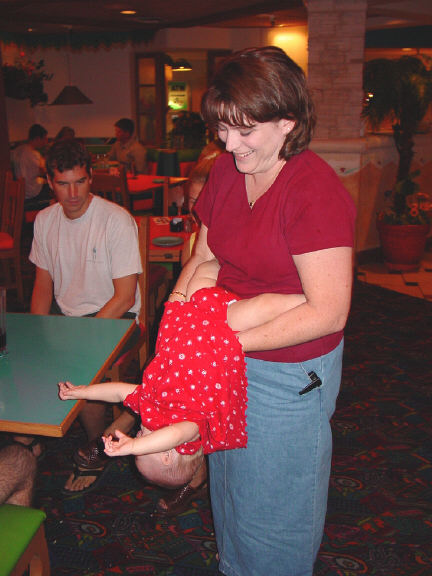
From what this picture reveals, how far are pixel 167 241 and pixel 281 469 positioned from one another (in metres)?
2.27

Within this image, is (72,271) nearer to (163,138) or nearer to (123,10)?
(123,10)

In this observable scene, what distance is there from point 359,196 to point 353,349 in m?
2.43

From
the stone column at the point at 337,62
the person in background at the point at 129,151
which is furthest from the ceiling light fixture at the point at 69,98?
the stone column at the point at 337,62

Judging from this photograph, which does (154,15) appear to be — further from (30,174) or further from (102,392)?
(102,392)

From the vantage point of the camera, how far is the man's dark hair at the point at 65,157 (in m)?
2.65

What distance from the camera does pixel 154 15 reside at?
873cm

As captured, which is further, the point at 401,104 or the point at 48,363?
the point at 401,104

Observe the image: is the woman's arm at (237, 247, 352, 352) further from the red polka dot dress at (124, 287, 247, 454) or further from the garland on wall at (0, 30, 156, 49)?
the garland on wall at (0, 30, 156, 49)

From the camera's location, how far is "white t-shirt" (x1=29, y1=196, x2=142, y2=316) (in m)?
2.66

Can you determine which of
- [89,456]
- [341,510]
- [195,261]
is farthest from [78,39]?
[341,510]

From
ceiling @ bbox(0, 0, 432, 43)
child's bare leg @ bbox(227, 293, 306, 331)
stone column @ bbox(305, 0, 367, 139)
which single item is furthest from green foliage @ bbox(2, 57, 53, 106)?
child's bare leg @ bbox(227, 293, 306, 331)

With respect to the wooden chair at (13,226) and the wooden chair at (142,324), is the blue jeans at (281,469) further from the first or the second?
the wooden chair at (13,226)

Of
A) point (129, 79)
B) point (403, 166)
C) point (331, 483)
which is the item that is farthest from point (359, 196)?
point (129, 79)

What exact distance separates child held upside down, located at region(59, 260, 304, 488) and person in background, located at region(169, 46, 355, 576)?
5 centimetres
